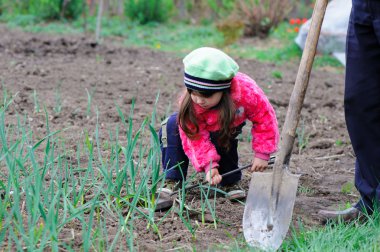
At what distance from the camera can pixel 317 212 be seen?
10.9 ft

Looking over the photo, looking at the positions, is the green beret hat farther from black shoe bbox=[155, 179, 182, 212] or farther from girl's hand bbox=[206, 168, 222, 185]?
black shoe bbox=[155, 179, 182, 212]

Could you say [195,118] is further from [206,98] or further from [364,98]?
[364,98]

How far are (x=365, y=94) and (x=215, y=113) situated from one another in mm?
690

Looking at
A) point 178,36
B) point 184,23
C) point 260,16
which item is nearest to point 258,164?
point 260,16

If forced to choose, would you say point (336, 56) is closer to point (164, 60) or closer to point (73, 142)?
point (164, 60)

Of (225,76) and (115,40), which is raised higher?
(225,76)

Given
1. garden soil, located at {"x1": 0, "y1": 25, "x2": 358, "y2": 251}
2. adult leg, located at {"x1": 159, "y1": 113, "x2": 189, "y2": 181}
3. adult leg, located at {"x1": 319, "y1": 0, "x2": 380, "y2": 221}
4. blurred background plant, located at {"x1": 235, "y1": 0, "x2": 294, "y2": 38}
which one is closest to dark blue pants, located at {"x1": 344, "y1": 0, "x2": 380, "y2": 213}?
adult leg, located at {"x1": 319, "y1": 0, "x2": 380, "y2": 221}

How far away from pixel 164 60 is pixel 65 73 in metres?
1.88

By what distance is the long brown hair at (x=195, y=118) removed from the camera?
10.4 ft

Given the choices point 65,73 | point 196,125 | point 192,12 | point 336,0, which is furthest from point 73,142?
point 192,12

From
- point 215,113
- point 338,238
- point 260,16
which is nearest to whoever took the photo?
point 338,238

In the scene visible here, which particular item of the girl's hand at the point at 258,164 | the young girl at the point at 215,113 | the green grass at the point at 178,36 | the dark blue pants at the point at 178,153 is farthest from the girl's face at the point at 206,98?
the green grass at the point at 178,36

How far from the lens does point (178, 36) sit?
40.6ft

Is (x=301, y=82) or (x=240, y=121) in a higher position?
(x=301, y=82)
